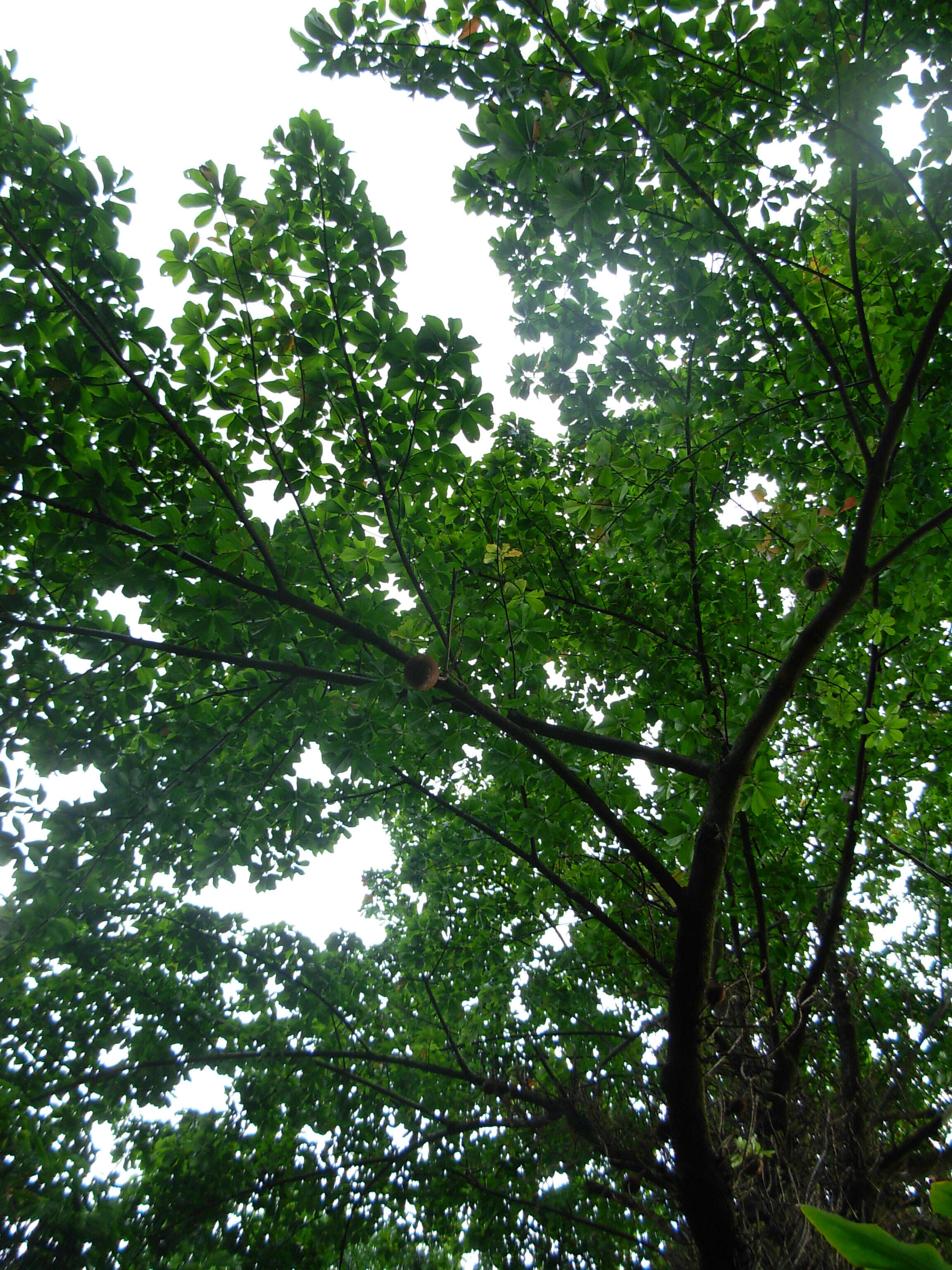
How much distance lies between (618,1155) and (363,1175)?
281 centimetres

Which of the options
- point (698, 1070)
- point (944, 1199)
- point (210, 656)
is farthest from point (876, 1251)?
point (698, 1070)

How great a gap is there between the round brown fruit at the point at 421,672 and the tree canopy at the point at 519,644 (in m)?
0.19

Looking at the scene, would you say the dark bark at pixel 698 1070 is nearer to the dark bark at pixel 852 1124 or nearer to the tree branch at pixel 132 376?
the dark bark at pixel 852 1124

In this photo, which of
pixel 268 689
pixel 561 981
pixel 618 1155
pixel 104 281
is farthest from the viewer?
pixel 561 981

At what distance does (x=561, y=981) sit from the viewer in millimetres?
6391

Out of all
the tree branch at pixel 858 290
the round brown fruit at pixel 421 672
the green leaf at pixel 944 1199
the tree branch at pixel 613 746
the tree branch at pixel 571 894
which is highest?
the tree branch at pixel 858 290

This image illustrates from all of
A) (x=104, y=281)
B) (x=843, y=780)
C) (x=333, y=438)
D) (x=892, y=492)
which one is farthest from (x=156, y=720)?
(x=843, y=780)

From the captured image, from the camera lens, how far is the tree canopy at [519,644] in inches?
109

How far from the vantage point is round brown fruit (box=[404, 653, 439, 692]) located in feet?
8.86

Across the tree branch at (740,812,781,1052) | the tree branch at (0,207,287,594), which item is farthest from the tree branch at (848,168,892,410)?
the tree branch at (0,207,287,594)

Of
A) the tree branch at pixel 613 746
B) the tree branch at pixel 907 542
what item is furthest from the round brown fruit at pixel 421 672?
the tree branch at pixel 907 542

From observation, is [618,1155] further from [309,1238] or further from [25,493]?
[25,493]

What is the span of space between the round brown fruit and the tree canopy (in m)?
0.19

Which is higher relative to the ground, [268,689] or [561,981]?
[268,689]
